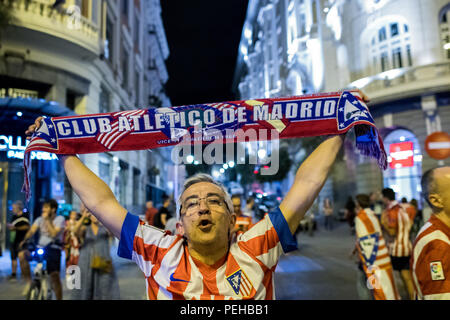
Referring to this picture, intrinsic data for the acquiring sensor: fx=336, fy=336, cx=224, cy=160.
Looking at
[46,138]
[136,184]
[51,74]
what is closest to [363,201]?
[46,138]

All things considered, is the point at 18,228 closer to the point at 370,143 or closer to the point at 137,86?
the point at 370,143

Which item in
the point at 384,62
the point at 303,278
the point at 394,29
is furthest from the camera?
the point at 384,62

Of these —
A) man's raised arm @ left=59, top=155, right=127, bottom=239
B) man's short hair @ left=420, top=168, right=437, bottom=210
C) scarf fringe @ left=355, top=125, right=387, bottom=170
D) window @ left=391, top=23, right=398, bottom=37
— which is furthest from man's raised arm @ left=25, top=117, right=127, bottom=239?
window @ left=391, top=23, right=398, bottom=37

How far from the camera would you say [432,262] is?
239 cm

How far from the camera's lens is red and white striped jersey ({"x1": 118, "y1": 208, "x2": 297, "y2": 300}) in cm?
190

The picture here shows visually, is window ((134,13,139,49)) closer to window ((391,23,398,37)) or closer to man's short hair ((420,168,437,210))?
window ((391,23,398,37))

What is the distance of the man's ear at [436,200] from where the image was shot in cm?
257

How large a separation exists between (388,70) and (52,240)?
19.0 m

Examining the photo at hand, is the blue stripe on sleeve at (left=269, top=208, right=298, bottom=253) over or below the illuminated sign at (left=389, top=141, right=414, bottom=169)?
below

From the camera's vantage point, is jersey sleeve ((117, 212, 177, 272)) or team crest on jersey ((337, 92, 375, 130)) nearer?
jersey sleeve ((117, 212, 177, 272))

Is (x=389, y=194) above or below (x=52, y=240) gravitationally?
above

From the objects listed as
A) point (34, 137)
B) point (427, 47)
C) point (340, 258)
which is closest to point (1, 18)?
point (34, 137)

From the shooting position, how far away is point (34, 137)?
2447mm

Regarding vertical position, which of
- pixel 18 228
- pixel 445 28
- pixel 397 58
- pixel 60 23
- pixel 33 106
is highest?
pixel 445 28
